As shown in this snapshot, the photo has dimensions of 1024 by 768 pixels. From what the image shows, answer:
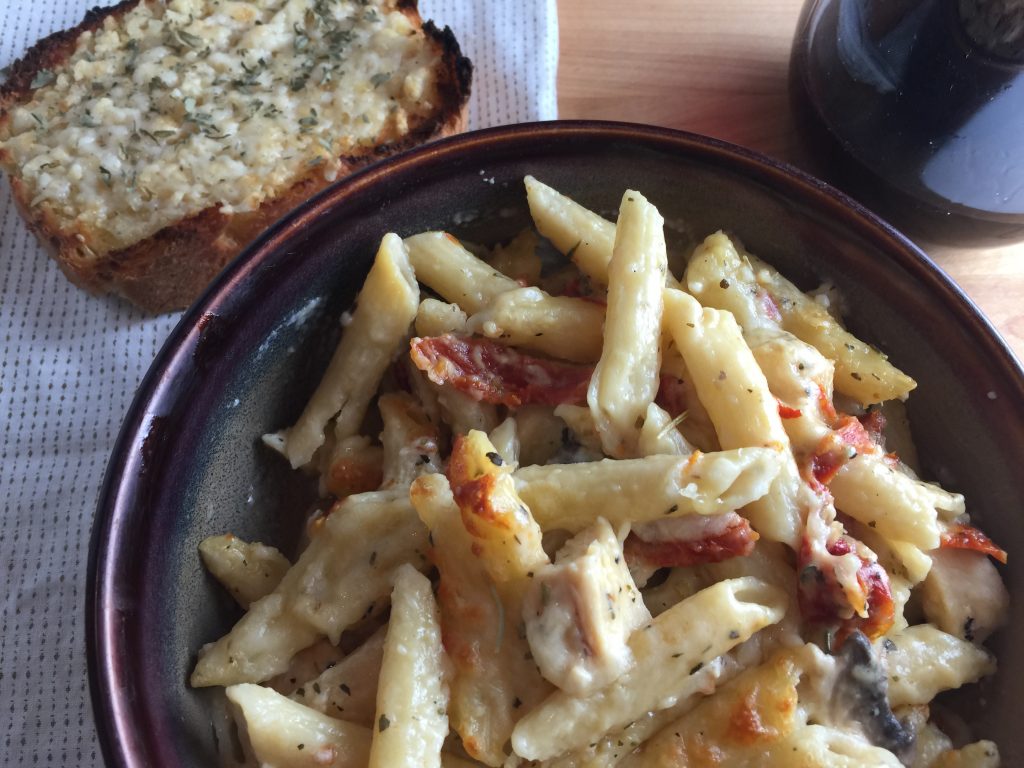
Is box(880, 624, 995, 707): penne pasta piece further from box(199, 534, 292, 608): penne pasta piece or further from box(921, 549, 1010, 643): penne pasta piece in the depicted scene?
box(199, 534, 292, 608): penne pasta piece

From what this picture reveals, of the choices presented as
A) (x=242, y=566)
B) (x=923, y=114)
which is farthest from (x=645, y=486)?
(x=923, y=114)

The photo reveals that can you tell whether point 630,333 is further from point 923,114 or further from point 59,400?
point 59,400

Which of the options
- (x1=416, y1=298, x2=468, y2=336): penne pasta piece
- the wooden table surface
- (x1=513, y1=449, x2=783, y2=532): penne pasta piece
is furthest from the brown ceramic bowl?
the wooden table surface

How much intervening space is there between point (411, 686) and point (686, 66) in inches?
52.1

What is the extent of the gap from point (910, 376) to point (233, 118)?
1196mm

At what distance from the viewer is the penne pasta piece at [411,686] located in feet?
2.99

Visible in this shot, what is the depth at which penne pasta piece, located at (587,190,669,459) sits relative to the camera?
105 centimetres

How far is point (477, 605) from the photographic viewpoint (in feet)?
3.25

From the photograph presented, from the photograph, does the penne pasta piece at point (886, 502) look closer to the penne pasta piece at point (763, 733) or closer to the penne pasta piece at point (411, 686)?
the penne pasta piece at point (763, 733)

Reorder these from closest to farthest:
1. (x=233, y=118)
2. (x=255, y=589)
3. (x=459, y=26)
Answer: (x=255, y=589), (x=233, y=118), (x=459, y=26)

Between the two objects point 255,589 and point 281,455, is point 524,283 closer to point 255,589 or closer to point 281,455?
point 281,455

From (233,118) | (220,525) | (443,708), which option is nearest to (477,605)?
(443,708)

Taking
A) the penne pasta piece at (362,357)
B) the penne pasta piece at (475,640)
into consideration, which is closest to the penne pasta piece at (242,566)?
the penne pasta piece at (362,357)

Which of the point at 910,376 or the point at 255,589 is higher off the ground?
the point at 910,376
